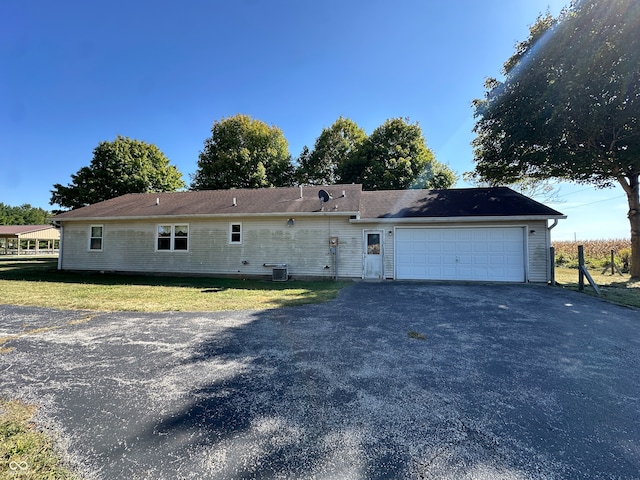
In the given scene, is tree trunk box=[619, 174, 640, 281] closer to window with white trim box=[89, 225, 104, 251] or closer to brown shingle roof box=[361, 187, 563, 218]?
brown shingle roof box=[361, 187, 563, 218]

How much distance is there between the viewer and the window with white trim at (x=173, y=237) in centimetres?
1292

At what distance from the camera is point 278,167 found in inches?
1164

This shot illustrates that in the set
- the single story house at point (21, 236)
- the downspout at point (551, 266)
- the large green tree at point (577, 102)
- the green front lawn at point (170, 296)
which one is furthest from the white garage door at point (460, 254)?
the single story house at point (21, 236)

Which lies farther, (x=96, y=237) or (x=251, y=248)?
(x=96, y=237)

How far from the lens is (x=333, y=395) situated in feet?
9.43

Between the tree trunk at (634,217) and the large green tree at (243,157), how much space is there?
2404 cm

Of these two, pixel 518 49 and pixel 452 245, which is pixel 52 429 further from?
pixel 518 49

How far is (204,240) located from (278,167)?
18447 mm

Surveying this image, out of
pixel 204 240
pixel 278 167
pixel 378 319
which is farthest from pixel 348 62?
pixel 278 167

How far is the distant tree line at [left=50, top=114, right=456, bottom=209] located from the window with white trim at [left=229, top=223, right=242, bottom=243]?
47.0 ft

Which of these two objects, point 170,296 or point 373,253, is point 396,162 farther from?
point 170,296

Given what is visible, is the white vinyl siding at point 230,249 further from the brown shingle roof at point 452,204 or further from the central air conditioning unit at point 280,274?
the brown shingle roof at point 452,204

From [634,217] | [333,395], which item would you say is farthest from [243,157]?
[333,395]

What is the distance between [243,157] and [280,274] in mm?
19694
